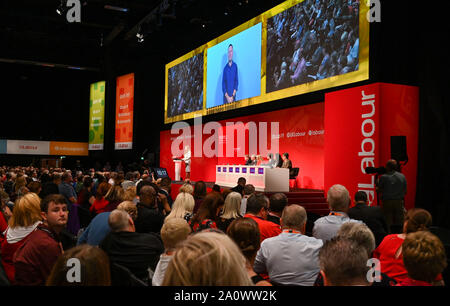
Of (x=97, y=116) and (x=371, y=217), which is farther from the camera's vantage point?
(x=97, y=116)

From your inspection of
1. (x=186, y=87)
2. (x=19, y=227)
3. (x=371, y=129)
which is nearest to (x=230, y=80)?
(x=186, y=87)

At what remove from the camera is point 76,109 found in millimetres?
24188

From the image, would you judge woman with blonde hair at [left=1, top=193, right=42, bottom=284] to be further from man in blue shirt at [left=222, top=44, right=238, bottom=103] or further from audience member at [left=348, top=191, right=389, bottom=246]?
man in blue shirt at [left=222, top=44, right=238, bottom=103]

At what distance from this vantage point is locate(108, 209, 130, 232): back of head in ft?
9.01

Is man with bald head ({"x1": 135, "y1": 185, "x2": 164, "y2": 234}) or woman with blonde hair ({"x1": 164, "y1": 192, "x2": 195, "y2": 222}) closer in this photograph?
man with bald head ({"x1": 135, "y1": 185, "x2": 164, "y2": 234})

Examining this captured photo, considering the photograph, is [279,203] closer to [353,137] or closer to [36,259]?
[36,259]

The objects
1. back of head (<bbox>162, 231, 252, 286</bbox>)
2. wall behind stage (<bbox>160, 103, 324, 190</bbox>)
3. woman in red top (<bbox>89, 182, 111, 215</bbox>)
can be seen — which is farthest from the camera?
wall behind stage (<bbox>160, 103, 324, 190</bbox>)

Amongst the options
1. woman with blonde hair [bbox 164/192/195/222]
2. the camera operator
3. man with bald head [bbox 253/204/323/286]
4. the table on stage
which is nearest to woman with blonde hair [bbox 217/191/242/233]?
woman with blonde hair [bbox 164/192/195/222]

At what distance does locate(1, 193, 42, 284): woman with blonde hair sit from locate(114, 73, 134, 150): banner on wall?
16368 mm

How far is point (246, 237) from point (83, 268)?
3.51 feet

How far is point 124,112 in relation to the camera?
19.5 m

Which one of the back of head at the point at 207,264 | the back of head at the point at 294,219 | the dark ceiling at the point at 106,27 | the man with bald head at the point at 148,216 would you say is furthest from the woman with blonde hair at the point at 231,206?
the dark ceiling at the point at 106,27

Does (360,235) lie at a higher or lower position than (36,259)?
higher
